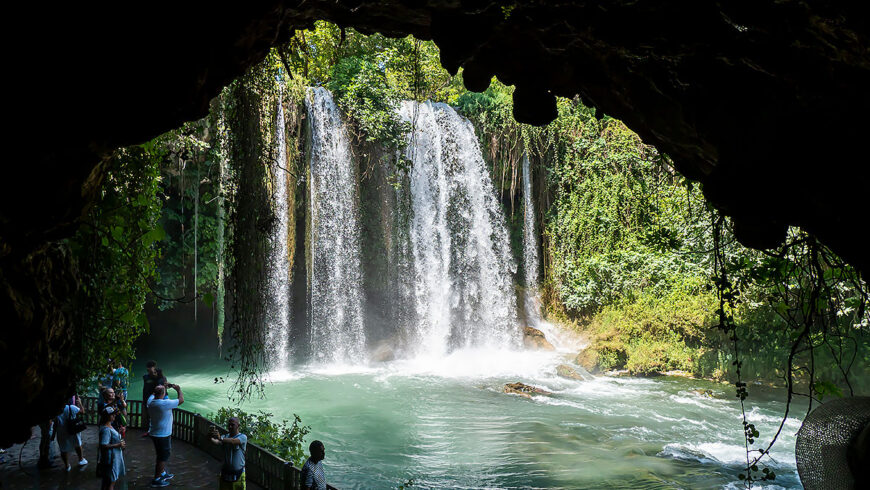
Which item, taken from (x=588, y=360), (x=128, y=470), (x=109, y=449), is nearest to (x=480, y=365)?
(x=588, y=360)

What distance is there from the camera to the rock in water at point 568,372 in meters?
15.2

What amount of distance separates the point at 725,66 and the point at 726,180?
659 mm

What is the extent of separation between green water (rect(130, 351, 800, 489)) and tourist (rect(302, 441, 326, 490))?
2.94m

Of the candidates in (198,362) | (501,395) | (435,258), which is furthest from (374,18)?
(198,362)

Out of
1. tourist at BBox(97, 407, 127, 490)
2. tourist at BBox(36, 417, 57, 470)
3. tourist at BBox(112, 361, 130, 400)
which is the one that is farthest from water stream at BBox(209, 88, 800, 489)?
tourist at BBox(36, 417, 57, 470)

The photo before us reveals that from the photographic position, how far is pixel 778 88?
301 cm

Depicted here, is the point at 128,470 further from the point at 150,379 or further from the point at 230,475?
the point at 230,475

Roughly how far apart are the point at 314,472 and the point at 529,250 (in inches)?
659

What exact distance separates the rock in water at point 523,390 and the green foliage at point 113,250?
9470mm

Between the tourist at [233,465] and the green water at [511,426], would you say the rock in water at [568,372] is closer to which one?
the green water at [511,426]

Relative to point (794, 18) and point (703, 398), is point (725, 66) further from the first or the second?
point (703, 398)

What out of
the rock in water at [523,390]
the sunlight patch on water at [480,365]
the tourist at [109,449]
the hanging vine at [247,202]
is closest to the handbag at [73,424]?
the tourist at [109,449]

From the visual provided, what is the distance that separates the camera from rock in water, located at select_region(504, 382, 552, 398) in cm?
1356

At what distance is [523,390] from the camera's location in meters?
13.7
